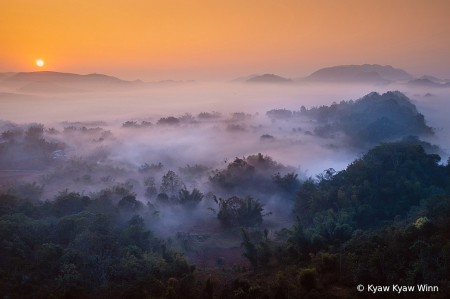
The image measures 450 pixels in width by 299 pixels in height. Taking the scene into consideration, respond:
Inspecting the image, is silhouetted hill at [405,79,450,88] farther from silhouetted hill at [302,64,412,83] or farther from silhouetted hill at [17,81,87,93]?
silhouetted hill at [17,81,87,93]

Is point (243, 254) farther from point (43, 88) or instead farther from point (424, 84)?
point (43, 88)

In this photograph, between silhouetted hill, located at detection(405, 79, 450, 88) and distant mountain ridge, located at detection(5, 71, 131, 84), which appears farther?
distant mountain ridge, located at detection(5, 71, 131, 84)

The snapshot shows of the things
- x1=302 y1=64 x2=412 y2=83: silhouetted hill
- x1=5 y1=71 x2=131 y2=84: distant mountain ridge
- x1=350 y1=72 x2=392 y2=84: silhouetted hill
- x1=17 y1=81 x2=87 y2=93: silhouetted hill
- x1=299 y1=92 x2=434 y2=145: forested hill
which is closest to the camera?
x1=299 y1=92 x2=434 y2=145: forested hill

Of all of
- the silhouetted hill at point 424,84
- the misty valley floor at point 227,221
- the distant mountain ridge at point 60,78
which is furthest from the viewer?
the distant mountain ridge at point 60,78

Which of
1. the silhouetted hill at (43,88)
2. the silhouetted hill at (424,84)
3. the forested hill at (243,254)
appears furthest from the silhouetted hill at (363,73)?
the forested hill at (243,254)

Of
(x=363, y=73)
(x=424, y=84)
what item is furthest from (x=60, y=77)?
(x=424, y=84)

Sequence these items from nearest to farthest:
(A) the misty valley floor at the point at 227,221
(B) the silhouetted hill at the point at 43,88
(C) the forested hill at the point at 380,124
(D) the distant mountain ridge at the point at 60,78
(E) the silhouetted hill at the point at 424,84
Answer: (A) the misty valley floor at the point at 227,221 → (C) the forested hill at the point at 380,124 → (E) the silhouetted hill at the point at 424,84 → (B) the silhouetted hill at the point at 43,88 → (D) the distant mountain ridge at the point at 60,78


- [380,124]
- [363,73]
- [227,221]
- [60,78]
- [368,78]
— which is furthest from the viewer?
[363,73]

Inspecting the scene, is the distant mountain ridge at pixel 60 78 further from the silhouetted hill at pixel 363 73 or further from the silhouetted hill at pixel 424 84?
the silhouetted hill at pixel 424 84

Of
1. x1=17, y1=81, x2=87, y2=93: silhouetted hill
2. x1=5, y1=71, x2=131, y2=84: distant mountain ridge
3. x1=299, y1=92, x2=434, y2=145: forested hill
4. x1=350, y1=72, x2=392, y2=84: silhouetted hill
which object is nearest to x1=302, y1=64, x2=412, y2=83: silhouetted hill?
x1=350, y1=72, x2=392, y2=84: silhouetted hill

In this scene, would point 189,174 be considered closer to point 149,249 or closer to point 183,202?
point 183,202

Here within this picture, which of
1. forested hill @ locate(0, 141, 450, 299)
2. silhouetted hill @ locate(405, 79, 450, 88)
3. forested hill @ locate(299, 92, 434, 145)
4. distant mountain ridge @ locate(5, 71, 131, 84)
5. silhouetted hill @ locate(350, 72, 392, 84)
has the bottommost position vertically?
forested hill @ locate(0, 141, 450, 299)

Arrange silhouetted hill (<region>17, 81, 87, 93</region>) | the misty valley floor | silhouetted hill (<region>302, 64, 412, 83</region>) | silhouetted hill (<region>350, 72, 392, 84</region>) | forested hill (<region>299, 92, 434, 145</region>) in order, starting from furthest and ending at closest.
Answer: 1. silhouetted hill (<region>302, 64, 412, 83</region>)
2. silhouetted hill (<region>350, 72, 392, 84</region>)
3. silhouetted hill (<region>17, 81, 87, 93</region>)
4. forested hill (<region>299, 92, 434, 145</region>)
5. the misty valley floor
